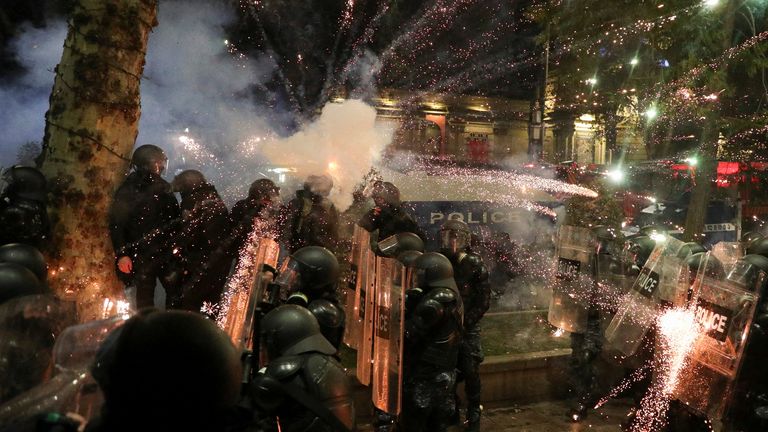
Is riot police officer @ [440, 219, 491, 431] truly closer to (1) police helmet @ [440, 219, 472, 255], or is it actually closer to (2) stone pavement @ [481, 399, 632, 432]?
(1) police helmet @ [440, 219, 472, 255]

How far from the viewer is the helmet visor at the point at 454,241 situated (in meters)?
5.80

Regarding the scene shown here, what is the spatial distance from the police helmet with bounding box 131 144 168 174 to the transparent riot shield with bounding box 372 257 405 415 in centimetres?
224

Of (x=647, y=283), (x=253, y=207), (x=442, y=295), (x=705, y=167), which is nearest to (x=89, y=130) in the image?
(x=253, y=207)

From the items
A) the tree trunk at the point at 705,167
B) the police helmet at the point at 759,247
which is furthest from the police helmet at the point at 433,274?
the tree trunk at the point at 705,167

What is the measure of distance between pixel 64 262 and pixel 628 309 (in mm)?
5249

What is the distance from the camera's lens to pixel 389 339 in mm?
4137

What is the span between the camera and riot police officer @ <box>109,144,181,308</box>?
4.24 m

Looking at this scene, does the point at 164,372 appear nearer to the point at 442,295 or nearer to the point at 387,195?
the point at 442,295

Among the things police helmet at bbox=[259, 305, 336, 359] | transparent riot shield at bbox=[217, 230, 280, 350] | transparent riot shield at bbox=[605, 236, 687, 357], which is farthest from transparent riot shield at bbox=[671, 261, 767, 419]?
transparent riot shield at bbox=[217, 230, 280, 350]

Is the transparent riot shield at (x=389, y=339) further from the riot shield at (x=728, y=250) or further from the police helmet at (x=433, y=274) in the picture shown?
the riot shield at (x=728, y=250)

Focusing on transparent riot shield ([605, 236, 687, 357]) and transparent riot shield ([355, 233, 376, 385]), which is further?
transparent riot shield ([605, 236, 687, 357])

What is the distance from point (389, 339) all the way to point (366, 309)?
1.45 feet

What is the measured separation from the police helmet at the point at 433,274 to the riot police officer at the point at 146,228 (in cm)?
233

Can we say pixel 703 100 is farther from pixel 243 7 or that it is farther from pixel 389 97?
pixel 389 97
